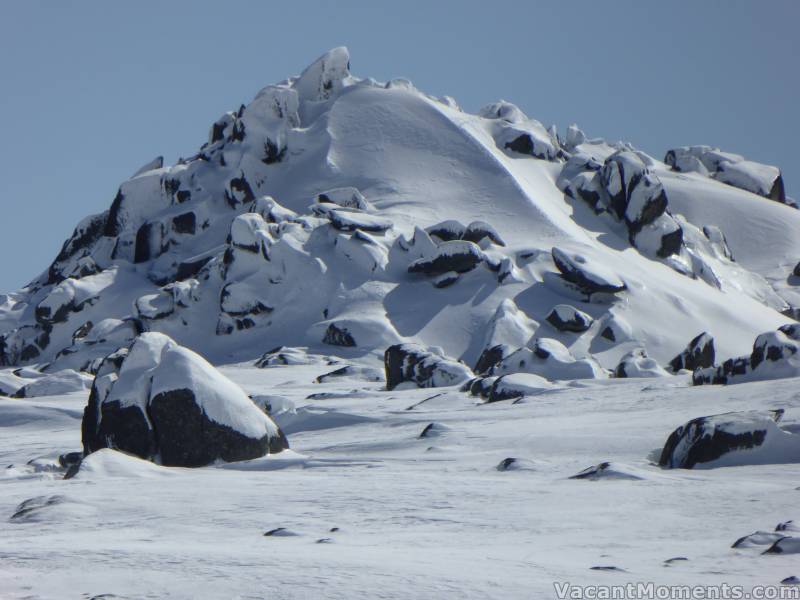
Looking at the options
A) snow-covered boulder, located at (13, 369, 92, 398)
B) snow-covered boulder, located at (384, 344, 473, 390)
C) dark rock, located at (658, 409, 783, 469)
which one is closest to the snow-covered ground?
dark rock, located at (658, 409, 783, 469)

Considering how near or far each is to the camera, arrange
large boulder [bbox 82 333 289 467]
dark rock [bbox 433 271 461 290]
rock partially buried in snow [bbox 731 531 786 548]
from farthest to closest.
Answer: dark rock [bbox 433 271 461 290], large boulder [bbox 82 333 289 467], rock partially buried in snow [bbox 731 531 786 548]

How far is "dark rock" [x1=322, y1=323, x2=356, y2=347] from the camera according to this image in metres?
41.4

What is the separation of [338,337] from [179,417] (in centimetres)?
2890

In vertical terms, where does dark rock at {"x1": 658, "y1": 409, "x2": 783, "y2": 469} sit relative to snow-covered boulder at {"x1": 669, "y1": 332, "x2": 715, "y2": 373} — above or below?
above

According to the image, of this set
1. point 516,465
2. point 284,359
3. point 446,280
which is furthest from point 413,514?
point 446,280

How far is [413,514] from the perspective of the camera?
8430mm

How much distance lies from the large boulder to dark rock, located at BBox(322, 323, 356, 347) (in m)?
27.7

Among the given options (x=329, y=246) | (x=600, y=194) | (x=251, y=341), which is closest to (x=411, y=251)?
(x=329, y=246)

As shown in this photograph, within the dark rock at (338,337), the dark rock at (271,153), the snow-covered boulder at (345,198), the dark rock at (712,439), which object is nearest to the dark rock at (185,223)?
the dark rock at (271,153)

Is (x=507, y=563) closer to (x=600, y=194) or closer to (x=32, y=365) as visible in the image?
(x=32, y=365)

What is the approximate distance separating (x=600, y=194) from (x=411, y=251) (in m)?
13.1

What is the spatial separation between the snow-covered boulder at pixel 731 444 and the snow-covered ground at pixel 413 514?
0.34 m

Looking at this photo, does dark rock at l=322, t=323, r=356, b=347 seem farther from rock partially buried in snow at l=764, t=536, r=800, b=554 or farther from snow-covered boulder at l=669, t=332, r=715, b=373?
rock partially buried in snow at l=764, t=536, r=800, b=554

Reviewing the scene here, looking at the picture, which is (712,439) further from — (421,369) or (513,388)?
(421,369)
